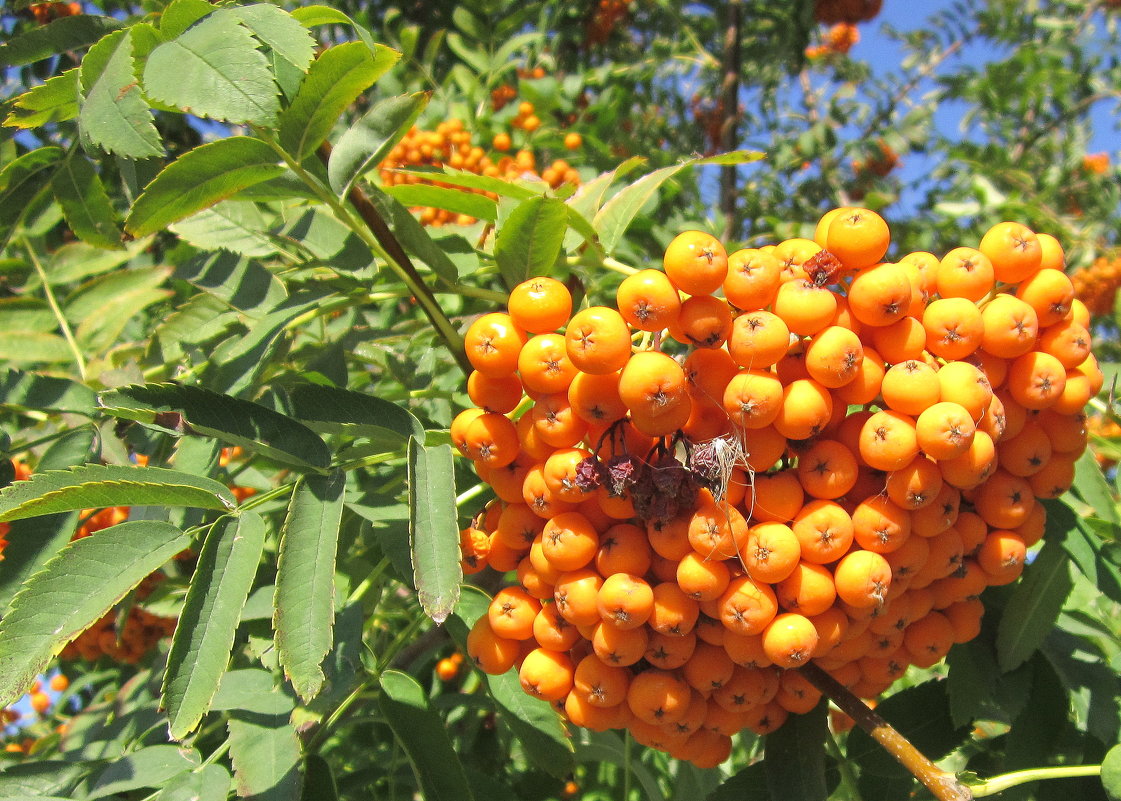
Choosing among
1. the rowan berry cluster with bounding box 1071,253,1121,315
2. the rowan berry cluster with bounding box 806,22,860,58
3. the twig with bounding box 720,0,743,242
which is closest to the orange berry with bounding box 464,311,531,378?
the twig with bounding box 720,0,743,242

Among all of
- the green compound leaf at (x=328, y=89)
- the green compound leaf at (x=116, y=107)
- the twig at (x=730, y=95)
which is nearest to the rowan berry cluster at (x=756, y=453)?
the green compound leaf at (x=328, y=89)

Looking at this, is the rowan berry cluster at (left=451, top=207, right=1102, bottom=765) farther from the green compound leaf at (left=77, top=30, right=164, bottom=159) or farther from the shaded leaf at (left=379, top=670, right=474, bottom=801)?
the green compound leaf at (left=77, top=30, right=164, bottom=159)

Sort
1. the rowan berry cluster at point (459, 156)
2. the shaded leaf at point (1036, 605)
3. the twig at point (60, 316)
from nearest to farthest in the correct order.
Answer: the shaded leaf at point (1036, 605) → the twig at point (60, 316) → the rowan berry cluster at point (459, 156)

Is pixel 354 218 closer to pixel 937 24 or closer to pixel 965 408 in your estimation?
pixel 965 408

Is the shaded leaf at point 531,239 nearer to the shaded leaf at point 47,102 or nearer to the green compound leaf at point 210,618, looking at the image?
the green compound leaf at point 210,618

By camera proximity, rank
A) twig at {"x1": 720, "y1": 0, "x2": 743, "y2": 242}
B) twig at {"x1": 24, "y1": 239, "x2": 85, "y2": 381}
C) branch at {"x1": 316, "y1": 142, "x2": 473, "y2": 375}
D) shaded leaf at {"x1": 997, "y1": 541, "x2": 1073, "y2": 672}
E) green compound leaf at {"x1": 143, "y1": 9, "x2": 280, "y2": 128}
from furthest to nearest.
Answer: twig at {"x1": 720, "y1": 0, "x2": 743, "y2": 242} < twig at {"x1": 24, "y1": 239, "x2": 85, "y2": 381} < shaded leaf at {"x1": 997, "y1": 541, "x2": 1073, "y2": 672} < branch at {"x1": 316, "y1": 142, "x2": 473, "y2": 375} < green compound leaf at {"x1": 143, "y1": 9, "x2": 280, "y2": 128}
